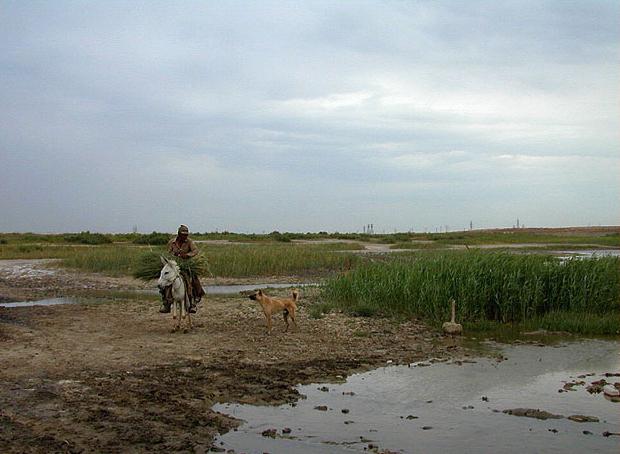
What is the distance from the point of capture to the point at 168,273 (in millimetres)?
11305

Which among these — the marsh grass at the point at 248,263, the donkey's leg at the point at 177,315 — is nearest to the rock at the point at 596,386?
the donkey's leg at the point at 177,315

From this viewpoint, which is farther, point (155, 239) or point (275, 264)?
point (155, 239)

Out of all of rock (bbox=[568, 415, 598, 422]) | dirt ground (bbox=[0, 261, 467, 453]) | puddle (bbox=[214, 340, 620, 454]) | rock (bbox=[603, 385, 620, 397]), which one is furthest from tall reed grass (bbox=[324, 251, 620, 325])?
rock (bbox=[568, 415, 598, 422])

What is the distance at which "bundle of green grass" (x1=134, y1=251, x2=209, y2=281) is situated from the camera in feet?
39.1

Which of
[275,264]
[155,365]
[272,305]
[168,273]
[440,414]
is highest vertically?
[168,273]

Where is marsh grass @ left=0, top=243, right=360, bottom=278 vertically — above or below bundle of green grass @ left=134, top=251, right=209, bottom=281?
below

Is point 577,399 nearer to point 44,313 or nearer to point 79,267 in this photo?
point 44,313

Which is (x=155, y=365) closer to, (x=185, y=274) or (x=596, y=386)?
(x=185, y=274)

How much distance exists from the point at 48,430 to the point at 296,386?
3167mm

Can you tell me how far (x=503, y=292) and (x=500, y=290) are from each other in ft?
0.35

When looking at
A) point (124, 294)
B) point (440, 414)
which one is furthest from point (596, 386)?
point (124, 294)

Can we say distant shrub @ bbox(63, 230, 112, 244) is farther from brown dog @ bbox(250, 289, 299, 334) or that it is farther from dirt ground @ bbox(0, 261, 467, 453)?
brown dog @ bbox(250, 289, 299, 334)

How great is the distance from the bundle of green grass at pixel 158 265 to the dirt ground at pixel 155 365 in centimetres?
108

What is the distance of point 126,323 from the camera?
1286cm
